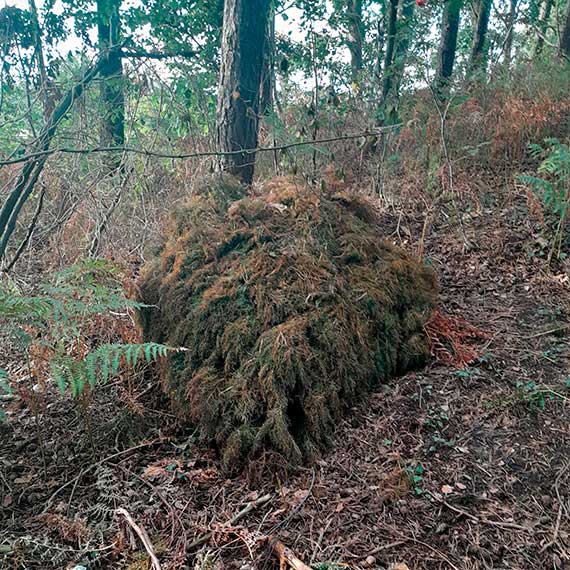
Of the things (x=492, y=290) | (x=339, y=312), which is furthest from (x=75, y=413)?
(x=492, y=290)

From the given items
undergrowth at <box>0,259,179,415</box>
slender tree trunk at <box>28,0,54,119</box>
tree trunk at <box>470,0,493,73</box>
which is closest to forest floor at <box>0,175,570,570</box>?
undergrowth at <box>0,259,179,415</box>

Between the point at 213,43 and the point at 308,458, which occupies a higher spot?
the point at 213,43

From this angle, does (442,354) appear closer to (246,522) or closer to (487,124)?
(246,522)

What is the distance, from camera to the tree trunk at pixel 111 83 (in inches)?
178

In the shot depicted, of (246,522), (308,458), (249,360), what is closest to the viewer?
(246,522)

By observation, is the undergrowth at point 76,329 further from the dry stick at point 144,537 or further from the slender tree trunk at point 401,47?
the slender tree trunk at point 401,47

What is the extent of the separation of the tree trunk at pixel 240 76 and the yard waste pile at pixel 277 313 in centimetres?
71

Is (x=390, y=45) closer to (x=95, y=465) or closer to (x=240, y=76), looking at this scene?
(x=240, y=76)

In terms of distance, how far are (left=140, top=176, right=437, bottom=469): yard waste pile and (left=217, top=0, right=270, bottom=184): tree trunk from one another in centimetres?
71

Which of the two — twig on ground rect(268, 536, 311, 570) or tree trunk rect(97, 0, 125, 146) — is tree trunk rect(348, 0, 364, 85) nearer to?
tree trunk rect(97, 0, 125, 146)

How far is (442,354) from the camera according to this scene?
110 inches

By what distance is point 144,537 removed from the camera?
1789mm

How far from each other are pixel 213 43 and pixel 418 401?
5.98 metres

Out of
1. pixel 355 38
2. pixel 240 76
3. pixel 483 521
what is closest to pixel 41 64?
pixel 240 76
